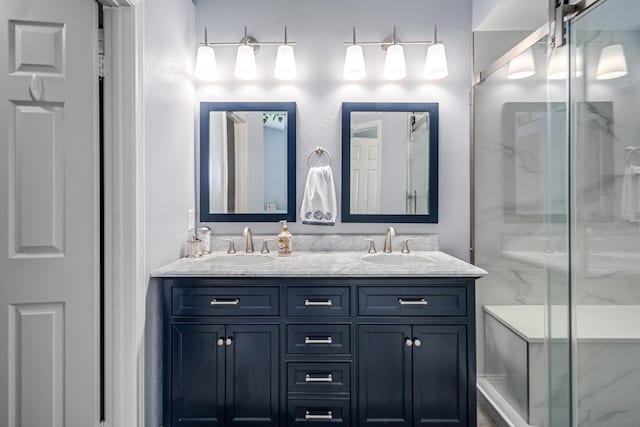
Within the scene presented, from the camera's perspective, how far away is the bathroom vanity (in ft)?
5.79

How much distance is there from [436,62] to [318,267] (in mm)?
1400

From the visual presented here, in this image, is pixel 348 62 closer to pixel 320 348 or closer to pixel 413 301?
pixel 413 301

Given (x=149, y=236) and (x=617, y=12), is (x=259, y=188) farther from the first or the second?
(x=617, y=12)

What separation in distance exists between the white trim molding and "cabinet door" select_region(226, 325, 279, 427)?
1.33 ft

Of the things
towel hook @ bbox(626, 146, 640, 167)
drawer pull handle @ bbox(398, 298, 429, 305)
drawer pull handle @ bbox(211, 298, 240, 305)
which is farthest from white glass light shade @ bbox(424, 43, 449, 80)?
drawer pull handle @ bbox(211, 298, 240, 305)

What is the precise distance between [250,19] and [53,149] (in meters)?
1.43

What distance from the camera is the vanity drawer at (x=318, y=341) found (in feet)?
5.85

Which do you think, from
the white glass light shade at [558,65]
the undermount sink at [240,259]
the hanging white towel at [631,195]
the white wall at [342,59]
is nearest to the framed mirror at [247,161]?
the white wall at [342,59]

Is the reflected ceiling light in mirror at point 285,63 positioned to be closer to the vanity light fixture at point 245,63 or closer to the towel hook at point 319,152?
the vanity light fixture at point 245,63

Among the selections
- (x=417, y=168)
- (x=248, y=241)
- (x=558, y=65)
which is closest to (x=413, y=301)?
(x=417, y=168)

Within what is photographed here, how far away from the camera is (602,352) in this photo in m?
1.56

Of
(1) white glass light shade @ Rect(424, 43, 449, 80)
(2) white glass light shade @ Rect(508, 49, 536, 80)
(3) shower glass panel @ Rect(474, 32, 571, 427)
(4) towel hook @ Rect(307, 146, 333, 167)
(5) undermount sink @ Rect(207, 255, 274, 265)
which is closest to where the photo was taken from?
(3) shower glass panel @ Rect(474, 32, 571, 427)

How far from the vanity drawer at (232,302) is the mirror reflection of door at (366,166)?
871 millimetres

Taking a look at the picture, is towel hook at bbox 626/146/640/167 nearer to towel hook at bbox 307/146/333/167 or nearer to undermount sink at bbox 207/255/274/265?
towel hook at bbox 307/146/333/167
